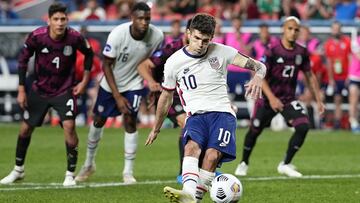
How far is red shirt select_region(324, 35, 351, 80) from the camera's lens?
24.8 metres

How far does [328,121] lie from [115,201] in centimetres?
1418

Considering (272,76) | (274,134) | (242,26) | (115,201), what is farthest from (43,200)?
(242,26)

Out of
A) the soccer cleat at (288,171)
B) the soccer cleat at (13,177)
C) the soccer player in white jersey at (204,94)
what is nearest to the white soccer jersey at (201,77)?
the soccer player in white jersey at (204,94)

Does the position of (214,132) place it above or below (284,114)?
above

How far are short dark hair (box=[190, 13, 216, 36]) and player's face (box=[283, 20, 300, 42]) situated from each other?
4876mm

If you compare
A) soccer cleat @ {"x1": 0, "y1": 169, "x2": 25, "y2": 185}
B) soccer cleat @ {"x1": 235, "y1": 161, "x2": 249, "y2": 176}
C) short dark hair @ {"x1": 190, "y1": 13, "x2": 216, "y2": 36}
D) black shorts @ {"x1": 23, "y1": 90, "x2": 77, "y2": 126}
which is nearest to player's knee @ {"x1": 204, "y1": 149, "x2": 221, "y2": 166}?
short dark hair @ {"x1": 190, "y1": 13, "x2": 216, "y2": 36}

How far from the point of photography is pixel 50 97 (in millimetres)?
14250

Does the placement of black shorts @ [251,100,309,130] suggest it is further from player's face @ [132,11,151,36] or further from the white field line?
player's face @ [132,11,151,36]

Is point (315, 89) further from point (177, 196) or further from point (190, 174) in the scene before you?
point (177, 196)

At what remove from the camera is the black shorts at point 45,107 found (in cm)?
1407

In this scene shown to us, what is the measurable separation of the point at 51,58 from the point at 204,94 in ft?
12.4

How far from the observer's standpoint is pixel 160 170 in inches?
641

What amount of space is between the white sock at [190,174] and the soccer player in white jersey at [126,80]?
149 inches

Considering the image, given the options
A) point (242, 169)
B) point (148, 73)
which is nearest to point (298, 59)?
point (242, 169)
